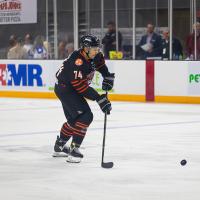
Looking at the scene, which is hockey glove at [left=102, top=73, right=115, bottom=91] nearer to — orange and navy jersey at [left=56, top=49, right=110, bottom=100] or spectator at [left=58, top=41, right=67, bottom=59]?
orange and navy jersey at [left=56, top=49, right=110, bottom=100]

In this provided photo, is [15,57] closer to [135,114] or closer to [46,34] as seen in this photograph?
[46,34]

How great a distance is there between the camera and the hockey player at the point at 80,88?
7.66 meters

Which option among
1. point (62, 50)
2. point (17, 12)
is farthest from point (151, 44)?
point (17, 12)

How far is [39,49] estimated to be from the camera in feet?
59.2

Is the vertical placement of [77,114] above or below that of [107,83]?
below

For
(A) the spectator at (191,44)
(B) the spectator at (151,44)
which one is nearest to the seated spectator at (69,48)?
(B) the spectator at (151,44)

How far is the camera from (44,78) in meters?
16.7

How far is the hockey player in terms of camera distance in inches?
301

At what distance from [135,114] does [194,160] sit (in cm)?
518

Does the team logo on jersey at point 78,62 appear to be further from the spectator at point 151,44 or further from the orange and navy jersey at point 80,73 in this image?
the spectator at point 151,44

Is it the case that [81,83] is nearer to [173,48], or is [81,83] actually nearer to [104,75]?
[104,75]

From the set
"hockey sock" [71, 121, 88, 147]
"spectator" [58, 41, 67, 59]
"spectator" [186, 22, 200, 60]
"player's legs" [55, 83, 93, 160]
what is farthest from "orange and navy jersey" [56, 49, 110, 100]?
"spectator" [58, 41, 67, 59]

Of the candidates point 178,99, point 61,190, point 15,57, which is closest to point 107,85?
point 61,190

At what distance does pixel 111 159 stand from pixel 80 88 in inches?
32.6
